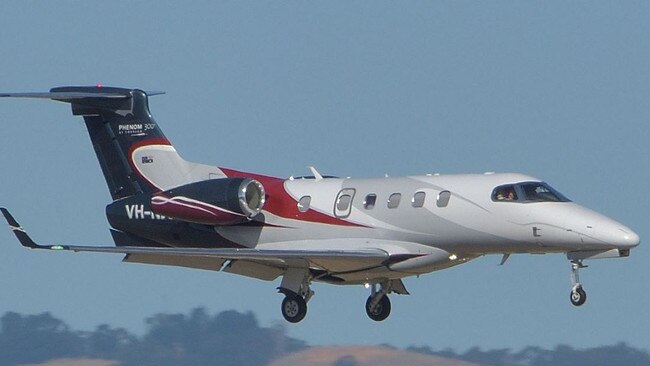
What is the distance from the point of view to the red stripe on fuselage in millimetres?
40094

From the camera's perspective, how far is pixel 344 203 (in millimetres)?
39938

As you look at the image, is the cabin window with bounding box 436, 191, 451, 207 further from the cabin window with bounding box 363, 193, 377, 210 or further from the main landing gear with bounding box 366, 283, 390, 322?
the main landing gear with bounding box 366, 283, 390, 322

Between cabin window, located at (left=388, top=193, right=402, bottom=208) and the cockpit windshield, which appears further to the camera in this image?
cabin window, located at (left=388, top=193, right=402, bottom=208)

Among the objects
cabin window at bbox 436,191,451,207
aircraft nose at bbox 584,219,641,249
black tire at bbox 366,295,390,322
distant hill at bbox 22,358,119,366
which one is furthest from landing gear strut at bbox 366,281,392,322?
distant hill at bbox 22,358,119,366

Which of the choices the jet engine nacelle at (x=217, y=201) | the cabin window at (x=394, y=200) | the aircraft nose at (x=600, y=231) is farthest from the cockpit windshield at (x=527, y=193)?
the jet engine nacelle at (x=217, y=201)

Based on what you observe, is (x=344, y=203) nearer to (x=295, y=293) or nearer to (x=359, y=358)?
(x=295, y=293)

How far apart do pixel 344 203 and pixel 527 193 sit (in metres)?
3.81

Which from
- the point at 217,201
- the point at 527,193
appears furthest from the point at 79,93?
the point at 527,193

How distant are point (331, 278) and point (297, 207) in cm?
156

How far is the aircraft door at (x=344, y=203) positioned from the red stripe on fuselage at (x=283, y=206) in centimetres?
15

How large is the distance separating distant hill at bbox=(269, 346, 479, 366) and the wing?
28.6 ft

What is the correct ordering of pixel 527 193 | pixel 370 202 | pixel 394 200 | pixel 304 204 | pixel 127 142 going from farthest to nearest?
1. pixel 127 142
2. pixel 304 204
3. pixel 370 202
4. pixel 394 200
5. pixel 527 193

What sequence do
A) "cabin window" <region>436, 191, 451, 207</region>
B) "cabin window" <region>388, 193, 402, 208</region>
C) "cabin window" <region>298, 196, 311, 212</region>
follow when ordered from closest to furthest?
"cabin window" <region>436, 191, 451, 207</region> < "cabin window" <region>388, 193, 402, 208</region> < "cabin window" <region>298, 196, 311, 212</region>

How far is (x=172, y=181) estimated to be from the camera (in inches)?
1678
